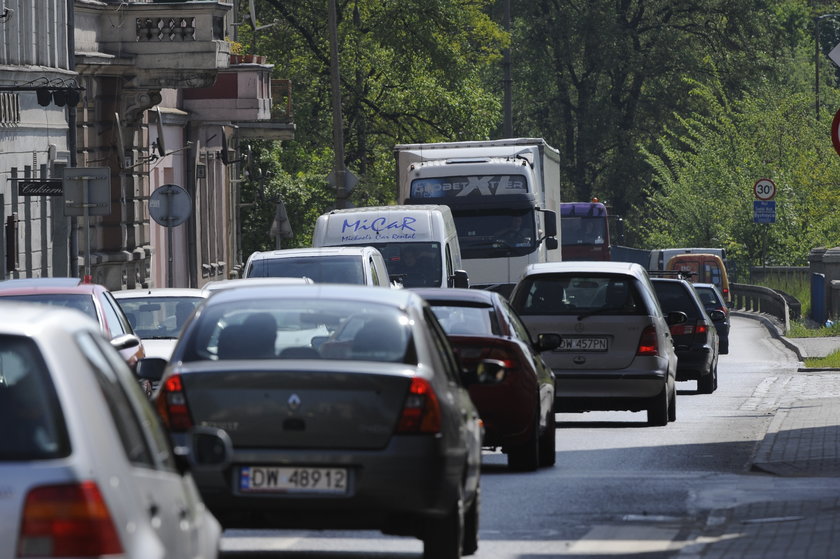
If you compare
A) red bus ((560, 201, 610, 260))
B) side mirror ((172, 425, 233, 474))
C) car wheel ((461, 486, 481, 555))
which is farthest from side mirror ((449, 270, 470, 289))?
red bus ((560, 201, 610, 260))

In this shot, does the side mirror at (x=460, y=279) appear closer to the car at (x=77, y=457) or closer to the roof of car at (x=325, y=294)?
the roof of car at (x=325, y=294)

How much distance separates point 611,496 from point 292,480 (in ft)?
14.4

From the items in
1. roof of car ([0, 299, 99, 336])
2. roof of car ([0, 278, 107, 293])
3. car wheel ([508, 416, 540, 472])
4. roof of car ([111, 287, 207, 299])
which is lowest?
car wheel ([508, 416, 540, 472])

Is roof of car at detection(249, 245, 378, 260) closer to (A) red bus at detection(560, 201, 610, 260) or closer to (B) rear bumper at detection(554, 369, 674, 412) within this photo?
(B) rear bumper at detection(554, 369, 674, 412)

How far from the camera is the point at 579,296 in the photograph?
64.1ft

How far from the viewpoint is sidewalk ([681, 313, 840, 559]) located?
10.2 meters

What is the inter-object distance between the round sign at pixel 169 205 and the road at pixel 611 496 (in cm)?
1133

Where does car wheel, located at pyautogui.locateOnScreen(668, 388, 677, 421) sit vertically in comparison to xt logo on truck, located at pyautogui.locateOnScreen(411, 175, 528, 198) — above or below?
below

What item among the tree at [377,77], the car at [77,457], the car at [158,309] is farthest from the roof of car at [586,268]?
the tree at [377,77]

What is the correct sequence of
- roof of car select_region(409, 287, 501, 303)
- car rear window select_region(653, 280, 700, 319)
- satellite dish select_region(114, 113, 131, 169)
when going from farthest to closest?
satellite dish select_region(114, 113, 131, 169) → car rear window select_region(653, 280, 700, 319) → roof of car select_region(409, 287, 501, 303)

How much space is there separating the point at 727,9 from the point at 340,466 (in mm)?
71431

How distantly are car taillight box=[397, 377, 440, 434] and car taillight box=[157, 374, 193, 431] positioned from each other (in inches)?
38.0

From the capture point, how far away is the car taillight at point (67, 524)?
4773mm

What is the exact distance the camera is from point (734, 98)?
7944 cm
